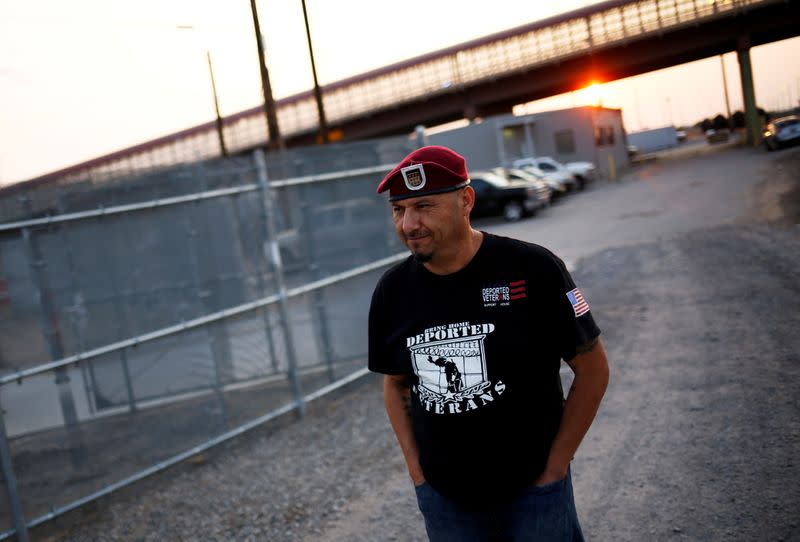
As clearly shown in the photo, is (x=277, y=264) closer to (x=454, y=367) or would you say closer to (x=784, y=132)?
(x=454, y=367)

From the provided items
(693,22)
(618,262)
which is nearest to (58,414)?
(618,262)

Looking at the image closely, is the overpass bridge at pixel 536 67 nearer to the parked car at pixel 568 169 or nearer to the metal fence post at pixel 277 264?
the parked car at pixel 568 169

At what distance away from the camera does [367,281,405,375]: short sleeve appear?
2525 millimetres

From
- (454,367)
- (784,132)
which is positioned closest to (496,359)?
(454,367)

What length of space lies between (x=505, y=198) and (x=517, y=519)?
23.8 m

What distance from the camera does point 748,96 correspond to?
40281mm

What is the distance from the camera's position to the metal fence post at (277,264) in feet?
23.7

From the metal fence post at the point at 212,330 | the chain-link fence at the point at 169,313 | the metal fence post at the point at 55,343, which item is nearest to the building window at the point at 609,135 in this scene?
the chain-link fence at the point at 169,313

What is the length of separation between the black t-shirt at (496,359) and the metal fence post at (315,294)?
5.61 metres

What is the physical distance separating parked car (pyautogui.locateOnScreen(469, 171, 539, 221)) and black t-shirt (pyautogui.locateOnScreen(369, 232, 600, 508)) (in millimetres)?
22997

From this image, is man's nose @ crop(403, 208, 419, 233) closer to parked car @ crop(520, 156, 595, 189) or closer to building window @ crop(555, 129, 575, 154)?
parked car @ crop(520, 156, 595, 189)

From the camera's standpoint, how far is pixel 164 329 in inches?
249

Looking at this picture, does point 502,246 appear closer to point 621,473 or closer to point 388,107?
point 621,473

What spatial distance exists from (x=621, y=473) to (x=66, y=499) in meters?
4.07
